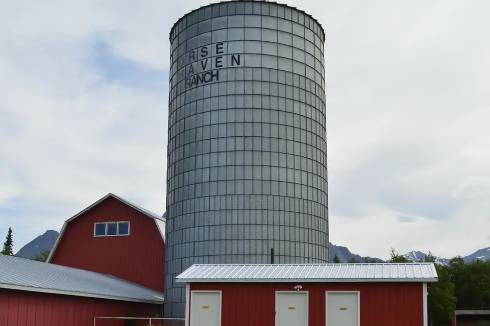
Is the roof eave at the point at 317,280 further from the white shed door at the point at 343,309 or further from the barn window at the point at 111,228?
the barn window at the point at 111,228

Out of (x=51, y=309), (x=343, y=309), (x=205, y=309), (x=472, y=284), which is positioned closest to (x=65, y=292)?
(x=51, y=309)

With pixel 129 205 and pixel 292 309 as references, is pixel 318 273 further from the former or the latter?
pixel 129 205

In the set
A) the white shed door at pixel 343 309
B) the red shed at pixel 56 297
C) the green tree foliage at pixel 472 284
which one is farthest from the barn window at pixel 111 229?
the green tree foliage at pixel 472 284

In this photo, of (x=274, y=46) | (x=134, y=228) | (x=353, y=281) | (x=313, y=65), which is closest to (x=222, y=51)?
(x=274, y=46)

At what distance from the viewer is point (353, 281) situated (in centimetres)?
2614

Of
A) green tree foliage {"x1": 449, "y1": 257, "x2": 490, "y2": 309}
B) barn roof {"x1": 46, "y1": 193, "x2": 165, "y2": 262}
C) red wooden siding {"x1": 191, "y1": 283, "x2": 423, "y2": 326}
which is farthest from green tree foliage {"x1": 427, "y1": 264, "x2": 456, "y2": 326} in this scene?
red wooden siding {"x1": 191, "y1": 283, "x2": 423, "y2": 326}

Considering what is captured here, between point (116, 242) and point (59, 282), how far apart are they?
656 inches

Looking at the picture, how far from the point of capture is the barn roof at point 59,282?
88.3 ft

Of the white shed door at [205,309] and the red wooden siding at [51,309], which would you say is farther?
the white shed door at [205,309]

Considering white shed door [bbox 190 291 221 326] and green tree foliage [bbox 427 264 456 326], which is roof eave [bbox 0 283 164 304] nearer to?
white shed door [bbox 190 291 221 326]

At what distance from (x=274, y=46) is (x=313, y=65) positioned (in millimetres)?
2846

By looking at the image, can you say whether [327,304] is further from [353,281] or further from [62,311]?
[62,311]

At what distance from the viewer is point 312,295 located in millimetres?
26672

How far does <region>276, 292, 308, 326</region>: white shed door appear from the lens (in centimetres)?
2664
